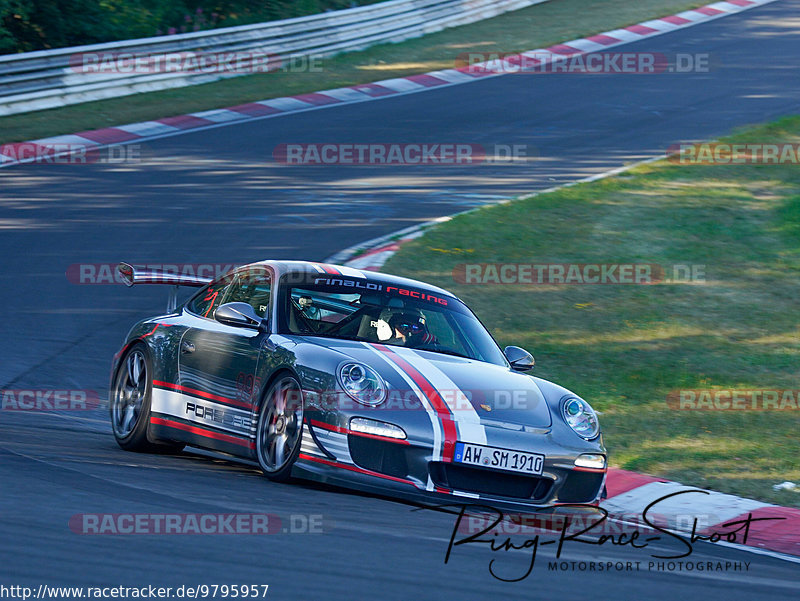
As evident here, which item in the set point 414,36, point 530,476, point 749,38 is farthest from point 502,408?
point 749,38

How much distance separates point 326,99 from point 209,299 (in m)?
14.8

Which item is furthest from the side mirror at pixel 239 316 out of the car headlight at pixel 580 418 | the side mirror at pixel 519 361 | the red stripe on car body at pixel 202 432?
the car headlight at pixel 580 418

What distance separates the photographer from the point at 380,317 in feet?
23.9

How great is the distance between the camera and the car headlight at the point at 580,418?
6621mm

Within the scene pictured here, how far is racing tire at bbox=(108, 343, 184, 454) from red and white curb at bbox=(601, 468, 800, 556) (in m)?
2.81

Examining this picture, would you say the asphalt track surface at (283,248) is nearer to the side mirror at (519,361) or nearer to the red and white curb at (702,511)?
the red and white curb at (702,511)

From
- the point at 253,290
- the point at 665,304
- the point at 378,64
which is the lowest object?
the point at 665,304

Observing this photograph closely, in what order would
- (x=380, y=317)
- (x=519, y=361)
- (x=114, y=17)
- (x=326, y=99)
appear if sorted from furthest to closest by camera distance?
(x=114, y=17) → (x=326, y=99) → (x=519, y=361) → (x=380, y=317)

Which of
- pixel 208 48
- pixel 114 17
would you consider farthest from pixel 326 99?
pixel 114 17

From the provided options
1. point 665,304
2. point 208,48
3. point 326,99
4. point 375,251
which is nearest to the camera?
point 665,304

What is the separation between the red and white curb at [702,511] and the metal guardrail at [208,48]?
1601 cm

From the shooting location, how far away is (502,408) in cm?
645

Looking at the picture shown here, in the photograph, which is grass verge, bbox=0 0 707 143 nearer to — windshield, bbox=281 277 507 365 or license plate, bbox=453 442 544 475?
windshield, bbox=281 277 507 365

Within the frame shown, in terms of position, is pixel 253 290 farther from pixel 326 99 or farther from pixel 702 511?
pixel 326 99
